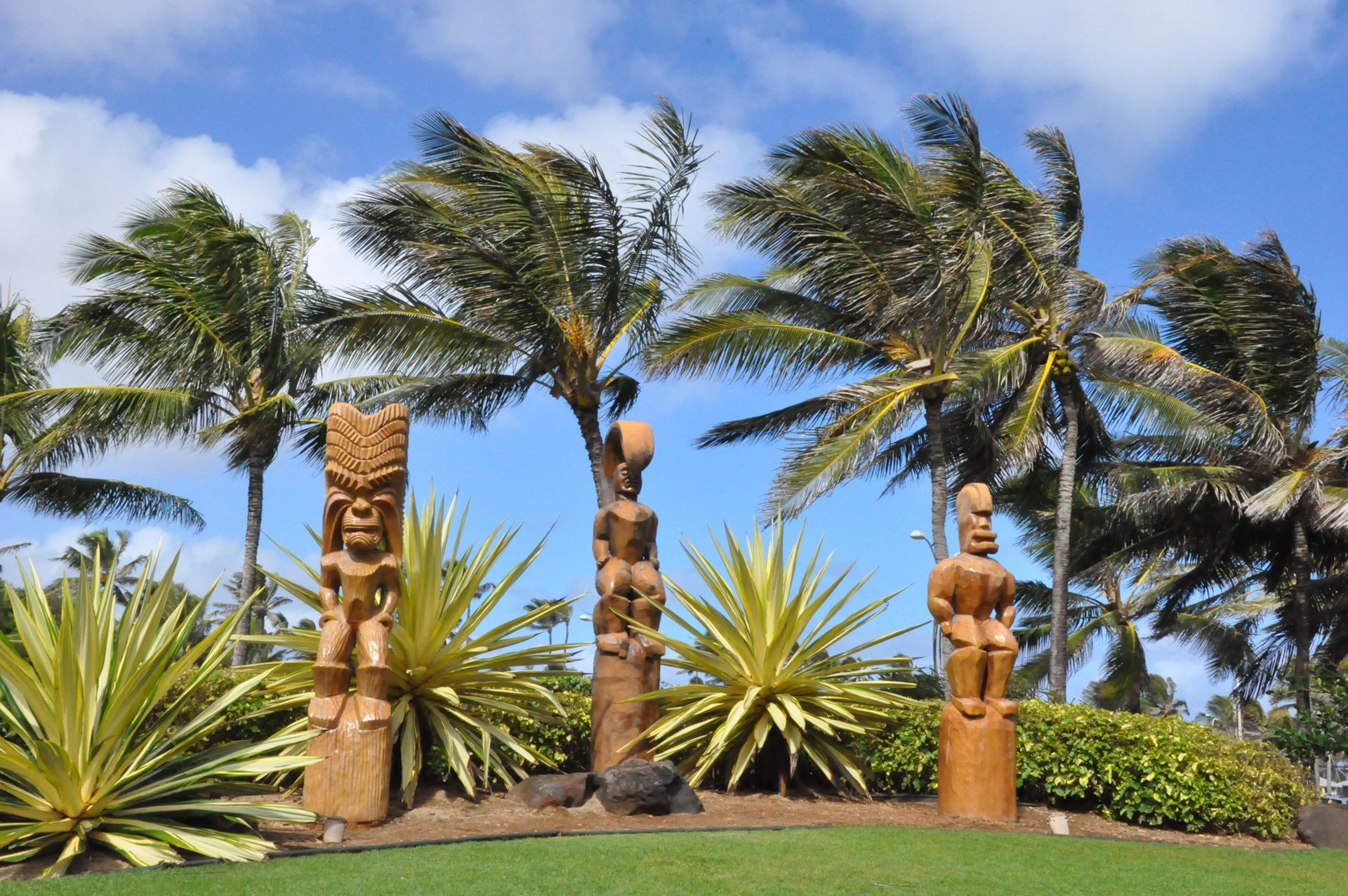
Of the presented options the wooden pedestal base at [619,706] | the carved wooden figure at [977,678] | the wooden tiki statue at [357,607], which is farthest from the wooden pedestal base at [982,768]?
the wooden tiki statue at [357,607]

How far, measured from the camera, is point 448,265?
1644 cm

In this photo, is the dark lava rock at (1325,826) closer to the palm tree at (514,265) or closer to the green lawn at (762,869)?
the green lawn at (762,869)

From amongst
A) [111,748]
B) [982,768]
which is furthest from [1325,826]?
[111,748]

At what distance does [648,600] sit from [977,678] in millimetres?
2583

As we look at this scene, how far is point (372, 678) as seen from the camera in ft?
27.3

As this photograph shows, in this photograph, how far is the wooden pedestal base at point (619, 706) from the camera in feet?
32.6

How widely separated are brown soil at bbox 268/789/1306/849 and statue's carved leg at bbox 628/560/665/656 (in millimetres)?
1311

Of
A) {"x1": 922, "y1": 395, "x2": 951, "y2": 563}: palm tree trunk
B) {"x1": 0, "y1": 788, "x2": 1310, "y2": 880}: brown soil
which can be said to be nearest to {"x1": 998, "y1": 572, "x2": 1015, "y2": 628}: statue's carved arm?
{"x1": 0, "y1": 788, "x2": 1310, "y2": 880}: brown soil

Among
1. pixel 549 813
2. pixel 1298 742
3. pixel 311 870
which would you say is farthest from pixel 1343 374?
pixel 311 870

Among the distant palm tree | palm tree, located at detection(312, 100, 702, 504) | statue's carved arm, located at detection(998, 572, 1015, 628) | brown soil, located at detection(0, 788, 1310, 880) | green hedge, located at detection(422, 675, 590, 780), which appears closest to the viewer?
brown soil, located at detection(0, 788, 1310, 880)

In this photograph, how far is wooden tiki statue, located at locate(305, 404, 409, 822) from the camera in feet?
26.8

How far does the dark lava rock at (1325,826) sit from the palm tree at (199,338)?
1302 cm

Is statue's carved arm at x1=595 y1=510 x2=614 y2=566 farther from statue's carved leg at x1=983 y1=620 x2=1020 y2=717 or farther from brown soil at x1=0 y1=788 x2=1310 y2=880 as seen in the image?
statue's carved leg at x1=983 y1=620 x2=1020 y2=717

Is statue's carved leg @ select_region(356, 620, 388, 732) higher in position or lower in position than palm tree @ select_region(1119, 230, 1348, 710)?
lower
